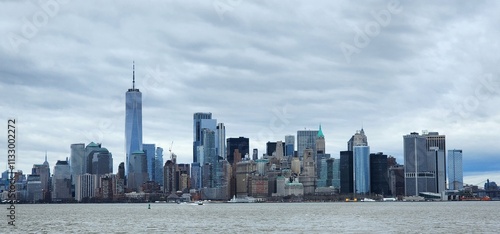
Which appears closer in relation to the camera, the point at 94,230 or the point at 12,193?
the point at 12,193

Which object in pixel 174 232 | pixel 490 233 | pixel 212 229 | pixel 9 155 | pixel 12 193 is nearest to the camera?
pixel 9 155

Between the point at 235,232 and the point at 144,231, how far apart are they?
16316mm

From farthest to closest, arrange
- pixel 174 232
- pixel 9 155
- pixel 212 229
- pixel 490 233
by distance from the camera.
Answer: pixel 212 229, pixel 174 232, pixel 490 233, pixel 9 155

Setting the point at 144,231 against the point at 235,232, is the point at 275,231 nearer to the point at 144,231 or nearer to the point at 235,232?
the point at 235,232

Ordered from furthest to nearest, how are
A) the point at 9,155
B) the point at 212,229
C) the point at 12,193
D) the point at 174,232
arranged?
1. the point at 212,229
2. the point at 174,232
3. the point at 12,193
4. the point at 9,155

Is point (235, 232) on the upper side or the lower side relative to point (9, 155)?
lower

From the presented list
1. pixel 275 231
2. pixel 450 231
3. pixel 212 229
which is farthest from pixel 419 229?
pixel 212 229

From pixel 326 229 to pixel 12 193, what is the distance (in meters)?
59.7

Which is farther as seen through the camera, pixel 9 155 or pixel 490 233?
pixel 490 233

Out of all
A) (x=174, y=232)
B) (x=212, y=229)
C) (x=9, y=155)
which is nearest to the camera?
(x=9, y=155)

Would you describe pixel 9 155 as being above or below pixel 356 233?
above

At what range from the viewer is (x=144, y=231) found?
5261 inches

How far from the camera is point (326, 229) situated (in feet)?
436

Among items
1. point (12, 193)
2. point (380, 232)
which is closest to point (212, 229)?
point (380, 232)
